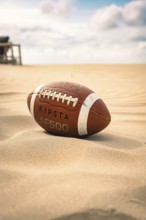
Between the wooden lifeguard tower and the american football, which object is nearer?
the american football

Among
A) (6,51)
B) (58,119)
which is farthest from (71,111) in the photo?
(6,51)

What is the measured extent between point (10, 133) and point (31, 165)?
1114 millimetres

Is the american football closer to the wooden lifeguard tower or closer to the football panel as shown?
the football panel

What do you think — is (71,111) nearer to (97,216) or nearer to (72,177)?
(72,177)

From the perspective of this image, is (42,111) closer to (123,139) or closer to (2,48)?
(123,139)

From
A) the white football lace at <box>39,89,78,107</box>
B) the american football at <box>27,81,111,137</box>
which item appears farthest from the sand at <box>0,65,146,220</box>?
the white football lace at <box>39,89,78,107</box>

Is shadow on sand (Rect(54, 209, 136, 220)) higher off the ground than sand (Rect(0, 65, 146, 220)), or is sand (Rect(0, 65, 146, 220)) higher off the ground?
shadow on sand (Rect(54, 209, 136, 220))

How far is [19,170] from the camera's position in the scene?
1.94 metres

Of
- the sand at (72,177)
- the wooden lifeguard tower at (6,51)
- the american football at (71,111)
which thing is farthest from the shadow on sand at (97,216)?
the wooden lifeguard tower at (6,51)

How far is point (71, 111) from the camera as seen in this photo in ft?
9.13

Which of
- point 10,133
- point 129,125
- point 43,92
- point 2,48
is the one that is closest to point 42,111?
point 43,92

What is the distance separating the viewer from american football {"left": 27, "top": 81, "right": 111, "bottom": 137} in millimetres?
2785

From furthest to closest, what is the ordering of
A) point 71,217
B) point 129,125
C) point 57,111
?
point 129,125 < point 57,111 < point 71,217

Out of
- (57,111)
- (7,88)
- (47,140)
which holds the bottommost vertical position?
(7,88)
